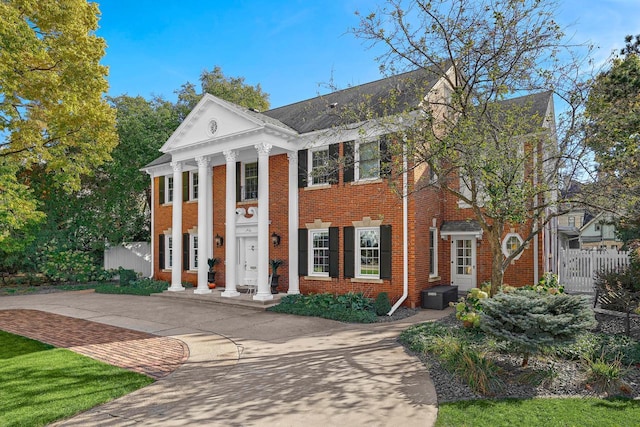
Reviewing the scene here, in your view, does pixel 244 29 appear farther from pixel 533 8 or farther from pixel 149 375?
pixel 149 375

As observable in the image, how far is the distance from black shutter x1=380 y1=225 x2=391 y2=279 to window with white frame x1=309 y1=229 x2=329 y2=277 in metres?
2.17

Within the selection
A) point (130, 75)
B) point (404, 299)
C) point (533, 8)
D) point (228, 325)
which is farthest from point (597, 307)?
point (130, 75)

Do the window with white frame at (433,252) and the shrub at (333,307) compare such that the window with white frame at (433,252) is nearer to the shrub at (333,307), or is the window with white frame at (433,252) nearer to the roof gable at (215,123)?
the shrub at (333,307)

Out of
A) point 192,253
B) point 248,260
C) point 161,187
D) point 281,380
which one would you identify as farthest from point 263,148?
point 281,380

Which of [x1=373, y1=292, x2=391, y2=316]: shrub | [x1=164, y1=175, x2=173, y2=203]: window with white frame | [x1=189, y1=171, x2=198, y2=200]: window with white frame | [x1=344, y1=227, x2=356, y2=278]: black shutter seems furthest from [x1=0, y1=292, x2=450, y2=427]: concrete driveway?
[x1=164, y1=175, x2=173, y2=203]: window with white frame

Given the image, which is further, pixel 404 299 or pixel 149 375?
pixel 404 299

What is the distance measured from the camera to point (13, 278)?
850 inches

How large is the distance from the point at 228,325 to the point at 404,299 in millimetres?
5323

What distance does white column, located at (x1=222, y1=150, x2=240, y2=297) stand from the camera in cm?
1451

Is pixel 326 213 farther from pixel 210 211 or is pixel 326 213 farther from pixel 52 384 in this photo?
pixel 52 384

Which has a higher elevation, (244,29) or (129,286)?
(244,29)

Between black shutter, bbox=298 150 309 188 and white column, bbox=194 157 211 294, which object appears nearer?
black shutter, bbox=298 150 309 188

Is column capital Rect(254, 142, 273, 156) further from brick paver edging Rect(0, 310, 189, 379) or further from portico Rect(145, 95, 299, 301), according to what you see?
brick paver edging Rect(0, 310, 189, 379)

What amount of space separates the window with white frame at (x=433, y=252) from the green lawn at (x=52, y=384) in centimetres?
1005
